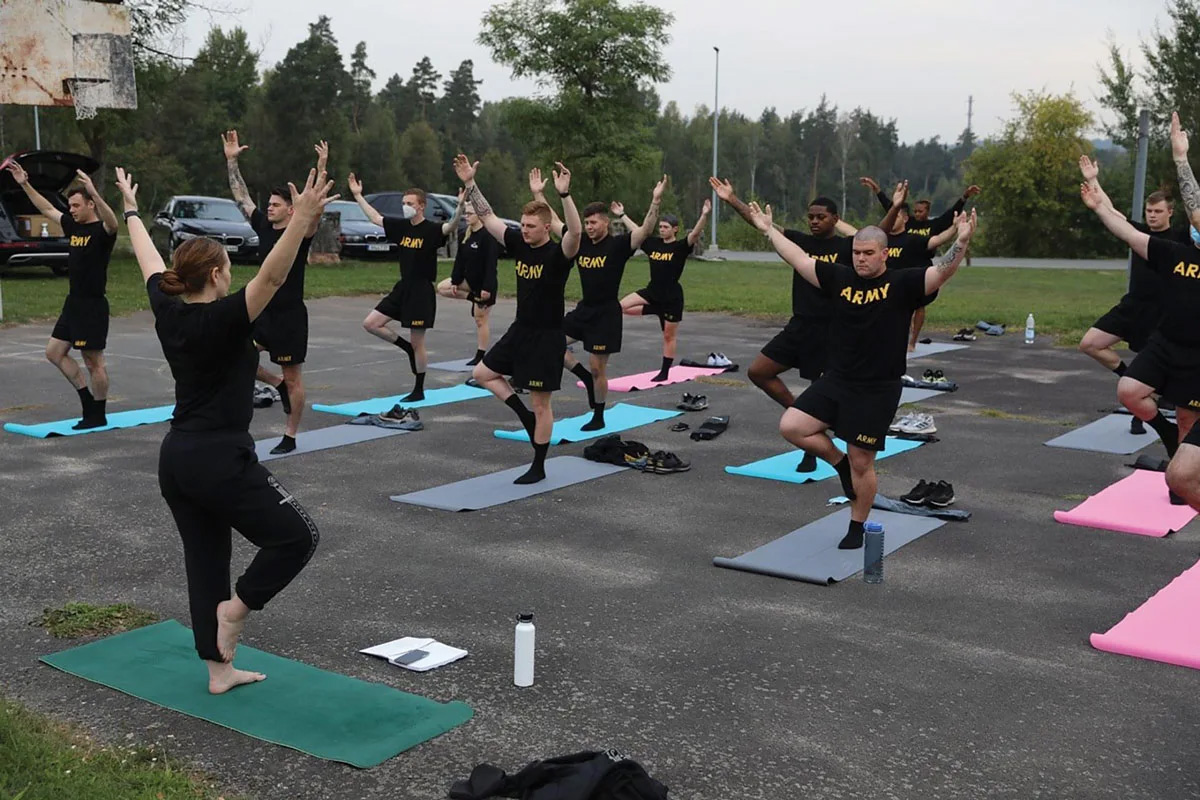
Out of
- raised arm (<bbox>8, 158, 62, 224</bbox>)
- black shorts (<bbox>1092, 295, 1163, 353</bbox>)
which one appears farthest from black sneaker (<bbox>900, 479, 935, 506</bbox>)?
raised arm (<bbox>8, 158, 62, 224</bbox>)

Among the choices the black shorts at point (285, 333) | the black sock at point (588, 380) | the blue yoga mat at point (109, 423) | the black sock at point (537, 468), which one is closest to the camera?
the black sock at point (537, 468)

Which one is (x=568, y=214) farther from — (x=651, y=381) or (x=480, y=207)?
(x=651, y=381)

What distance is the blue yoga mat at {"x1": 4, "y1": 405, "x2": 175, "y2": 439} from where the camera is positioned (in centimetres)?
1041

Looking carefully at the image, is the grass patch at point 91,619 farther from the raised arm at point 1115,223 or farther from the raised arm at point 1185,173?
the raised arm at point 1185,173

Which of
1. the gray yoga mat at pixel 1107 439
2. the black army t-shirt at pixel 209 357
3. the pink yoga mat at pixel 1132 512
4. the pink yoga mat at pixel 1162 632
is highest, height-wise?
the black army t-shirt at pixel 209 357


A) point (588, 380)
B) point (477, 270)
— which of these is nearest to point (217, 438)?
point (588, 380)

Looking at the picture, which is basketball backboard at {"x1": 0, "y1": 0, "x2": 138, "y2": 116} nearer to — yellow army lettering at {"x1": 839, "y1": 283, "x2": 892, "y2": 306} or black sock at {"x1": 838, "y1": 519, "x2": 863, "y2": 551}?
yellow army lettering at {"x1": 839, "y1": 283, "x2": 892, "y2": 306}

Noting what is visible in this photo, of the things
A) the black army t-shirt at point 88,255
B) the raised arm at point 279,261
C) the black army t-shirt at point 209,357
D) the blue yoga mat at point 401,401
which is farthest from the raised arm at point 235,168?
the raised arm at point 279,261

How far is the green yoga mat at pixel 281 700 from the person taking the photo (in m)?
4.46

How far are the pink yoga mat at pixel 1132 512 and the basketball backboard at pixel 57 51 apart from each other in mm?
13005

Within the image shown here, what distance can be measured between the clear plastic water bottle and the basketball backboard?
12.7m

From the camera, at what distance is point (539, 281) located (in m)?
9.01

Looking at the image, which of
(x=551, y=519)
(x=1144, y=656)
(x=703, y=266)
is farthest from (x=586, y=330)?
(x=703, y=266)

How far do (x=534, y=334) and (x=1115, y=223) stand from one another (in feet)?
14.1
